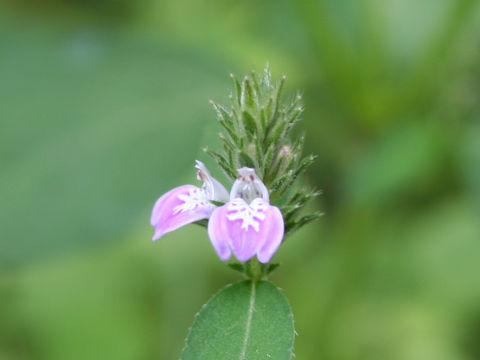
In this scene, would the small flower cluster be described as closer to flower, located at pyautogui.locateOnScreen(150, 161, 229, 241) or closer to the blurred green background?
flower, located at pyautogui.locateOnScreen(150, 161, 229, 241)

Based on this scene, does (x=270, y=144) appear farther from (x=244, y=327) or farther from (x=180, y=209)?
(x=244, y=327)

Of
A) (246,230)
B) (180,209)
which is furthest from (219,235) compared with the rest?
(180,209)

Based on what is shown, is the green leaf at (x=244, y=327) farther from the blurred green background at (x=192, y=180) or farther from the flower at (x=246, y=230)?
the blurred green background at (x=192, y=180)

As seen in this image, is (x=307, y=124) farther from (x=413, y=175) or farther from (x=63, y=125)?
(x=63, y=125)

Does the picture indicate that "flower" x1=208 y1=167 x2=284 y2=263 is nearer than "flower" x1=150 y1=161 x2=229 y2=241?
Yes

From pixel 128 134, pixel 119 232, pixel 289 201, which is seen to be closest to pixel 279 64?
pixel 128 134

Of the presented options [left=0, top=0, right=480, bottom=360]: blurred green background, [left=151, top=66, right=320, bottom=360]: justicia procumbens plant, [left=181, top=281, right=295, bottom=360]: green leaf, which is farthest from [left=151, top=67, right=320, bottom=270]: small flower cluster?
[left=0, top=0, right=480, bottom=360]: blurred green background
